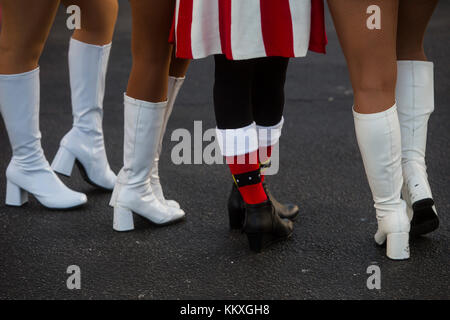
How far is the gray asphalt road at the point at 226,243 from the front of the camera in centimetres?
209

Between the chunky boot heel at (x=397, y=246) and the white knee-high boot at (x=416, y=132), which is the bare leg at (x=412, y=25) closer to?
the white knee-high boot at (x=416, y=132)

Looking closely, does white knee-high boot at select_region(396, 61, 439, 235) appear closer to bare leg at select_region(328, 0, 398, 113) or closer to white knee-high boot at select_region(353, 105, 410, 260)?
→ white knee-high boot at select_region(353, 105, 410, 260)

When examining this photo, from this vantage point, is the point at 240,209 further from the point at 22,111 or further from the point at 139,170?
the point at 22,111

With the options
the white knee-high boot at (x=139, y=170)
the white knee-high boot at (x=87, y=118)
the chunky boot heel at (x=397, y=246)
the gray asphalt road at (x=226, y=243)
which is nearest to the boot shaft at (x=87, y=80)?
the white knee-high boot at (x=87, y=118)

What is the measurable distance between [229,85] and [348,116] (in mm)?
1872

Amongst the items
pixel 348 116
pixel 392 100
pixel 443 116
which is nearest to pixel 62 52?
pixel 348 116

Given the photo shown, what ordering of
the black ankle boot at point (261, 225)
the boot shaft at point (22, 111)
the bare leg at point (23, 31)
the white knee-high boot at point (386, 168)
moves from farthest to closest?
the boot shaft at point (22, 111) < the bare leg at point (23, 31) < the black ankle boot at point (261, 225) < the white knee-high boot at point (386, 168)

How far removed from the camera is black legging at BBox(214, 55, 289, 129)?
82.8 inches

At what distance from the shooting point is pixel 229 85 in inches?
83.4

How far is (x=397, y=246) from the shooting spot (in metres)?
2.18

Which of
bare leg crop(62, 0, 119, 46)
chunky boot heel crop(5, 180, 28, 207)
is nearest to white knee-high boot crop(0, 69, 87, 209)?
chunky boot heel crop(5, 180, 28, 207)

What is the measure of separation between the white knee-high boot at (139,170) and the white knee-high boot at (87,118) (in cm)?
37

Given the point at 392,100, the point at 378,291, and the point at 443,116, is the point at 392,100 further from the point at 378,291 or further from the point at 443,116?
the point at 443,116

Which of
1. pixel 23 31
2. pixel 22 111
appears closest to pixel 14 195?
pixel 22 111
